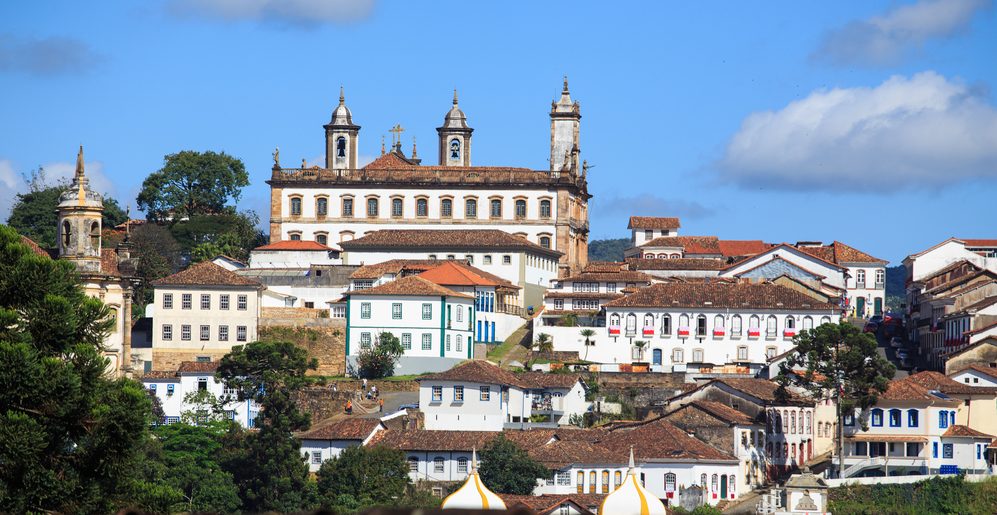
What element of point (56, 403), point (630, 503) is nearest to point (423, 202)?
point (630, 503)

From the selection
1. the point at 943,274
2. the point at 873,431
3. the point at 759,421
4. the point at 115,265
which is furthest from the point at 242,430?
the point at 943,274

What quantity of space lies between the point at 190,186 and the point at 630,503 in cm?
8173

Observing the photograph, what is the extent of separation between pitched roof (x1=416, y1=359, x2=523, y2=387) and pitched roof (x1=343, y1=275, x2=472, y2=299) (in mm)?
6236

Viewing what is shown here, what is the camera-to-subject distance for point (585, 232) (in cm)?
11250

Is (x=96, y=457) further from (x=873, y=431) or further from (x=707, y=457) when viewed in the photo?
(x=873, y=431)

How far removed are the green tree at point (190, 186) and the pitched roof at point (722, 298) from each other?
4022cm

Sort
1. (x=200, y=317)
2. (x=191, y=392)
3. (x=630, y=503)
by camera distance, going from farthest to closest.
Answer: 1. (x=200, y=317)
2. (x=191, y=392)
3. (x=630, y=503)

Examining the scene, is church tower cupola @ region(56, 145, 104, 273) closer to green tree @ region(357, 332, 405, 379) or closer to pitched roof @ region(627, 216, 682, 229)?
green tree @ region(357, 332, 405, 379)

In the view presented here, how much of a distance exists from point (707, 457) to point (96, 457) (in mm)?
36098

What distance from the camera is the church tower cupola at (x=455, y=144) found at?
11419 cm

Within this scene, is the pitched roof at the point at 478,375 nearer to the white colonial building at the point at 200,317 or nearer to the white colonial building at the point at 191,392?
the white colonial building at the point at 191,392

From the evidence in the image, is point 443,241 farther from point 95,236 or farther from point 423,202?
point 95,236

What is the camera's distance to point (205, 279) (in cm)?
8556

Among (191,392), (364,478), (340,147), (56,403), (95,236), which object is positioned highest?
(340,147)
